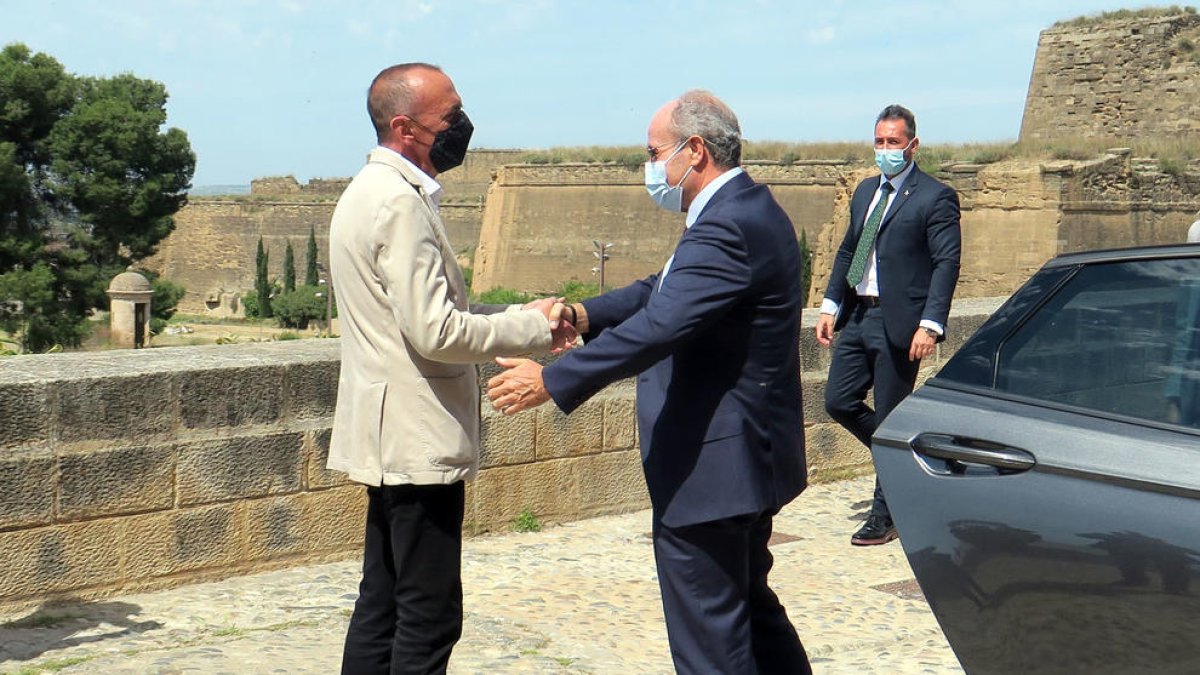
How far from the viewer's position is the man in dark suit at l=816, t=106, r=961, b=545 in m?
6.61


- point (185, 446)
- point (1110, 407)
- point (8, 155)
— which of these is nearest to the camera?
point (1110, 407)

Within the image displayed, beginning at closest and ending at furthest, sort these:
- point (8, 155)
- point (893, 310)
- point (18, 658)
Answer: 1. point (18, 658)
2. point (893, 310)
3. point (8, 155)

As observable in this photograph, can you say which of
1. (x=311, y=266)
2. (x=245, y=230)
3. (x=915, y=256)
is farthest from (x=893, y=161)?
(x=245, y=230)

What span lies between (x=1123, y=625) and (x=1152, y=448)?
375 mm

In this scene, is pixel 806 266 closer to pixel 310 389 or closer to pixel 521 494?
pixel 521 494

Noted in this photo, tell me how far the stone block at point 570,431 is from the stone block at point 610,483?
7 centimetres

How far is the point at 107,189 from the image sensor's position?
173ft

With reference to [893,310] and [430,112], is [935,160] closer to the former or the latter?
[893,310]

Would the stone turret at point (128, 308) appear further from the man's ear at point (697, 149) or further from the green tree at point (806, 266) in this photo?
the man's ear at point (697, 149)

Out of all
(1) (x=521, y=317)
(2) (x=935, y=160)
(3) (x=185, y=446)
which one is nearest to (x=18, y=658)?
(3) (x=185, y=446)

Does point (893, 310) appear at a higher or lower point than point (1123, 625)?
higher

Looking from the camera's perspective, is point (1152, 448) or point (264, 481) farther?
point (264, 481)

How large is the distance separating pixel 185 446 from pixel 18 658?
1.08 meters

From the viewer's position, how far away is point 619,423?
7312 millimetres
